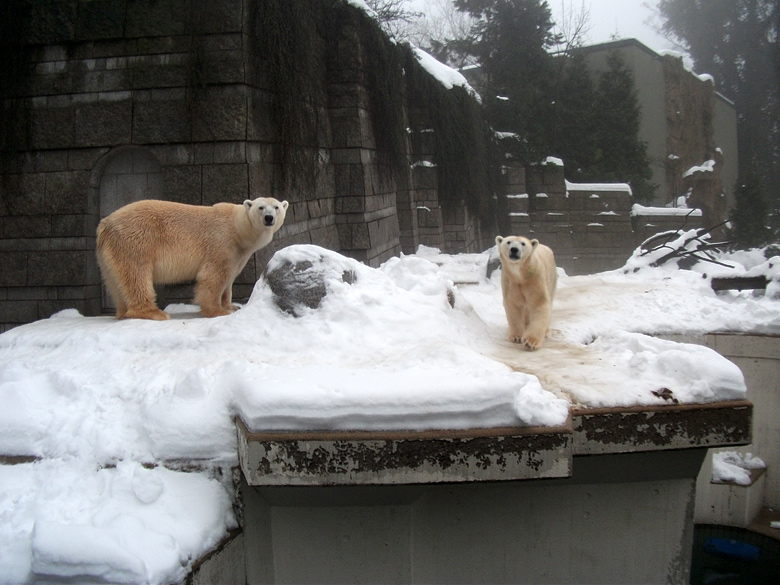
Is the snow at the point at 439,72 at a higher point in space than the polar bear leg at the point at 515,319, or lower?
higher

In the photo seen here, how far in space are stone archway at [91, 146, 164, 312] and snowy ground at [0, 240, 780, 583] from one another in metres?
1.66

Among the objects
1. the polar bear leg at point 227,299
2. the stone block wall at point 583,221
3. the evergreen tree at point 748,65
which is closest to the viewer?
the polar bear leg at point 227,299

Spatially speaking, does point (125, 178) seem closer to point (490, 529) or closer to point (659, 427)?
point (490, 529)

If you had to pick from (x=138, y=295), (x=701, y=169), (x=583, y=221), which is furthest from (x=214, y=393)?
(x=701, y=169)

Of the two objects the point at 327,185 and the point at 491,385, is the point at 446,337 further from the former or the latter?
the point at 327,185

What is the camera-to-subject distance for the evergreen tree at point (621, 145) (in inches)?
724

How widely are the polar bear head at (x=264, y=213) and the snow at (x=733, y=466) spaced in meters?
4.78

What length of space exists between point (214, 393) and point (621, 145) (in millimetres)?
17858

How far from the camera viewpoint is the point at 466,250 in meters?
11.9

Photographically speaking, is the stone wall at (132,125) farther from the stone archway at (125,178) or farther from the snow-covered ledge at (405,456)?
the snow-covered ledge at (405,456)

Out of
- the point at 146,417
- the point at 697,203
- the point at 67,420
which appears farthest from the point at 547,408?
the point at 697,203

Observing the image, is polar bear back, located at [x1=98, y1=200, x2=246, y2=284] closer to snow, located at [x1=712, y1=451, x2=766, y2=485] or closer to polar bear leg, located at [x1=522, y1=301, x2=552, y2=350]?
polar bear leg, located at [x1=522, y1=301, x2=552, y2=350]

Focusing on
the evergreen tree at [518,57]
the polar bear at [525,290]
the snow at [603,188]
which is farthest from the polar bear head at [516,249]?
the evergreen tree at [518,57]

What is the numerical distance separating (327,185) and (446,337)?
372cm
